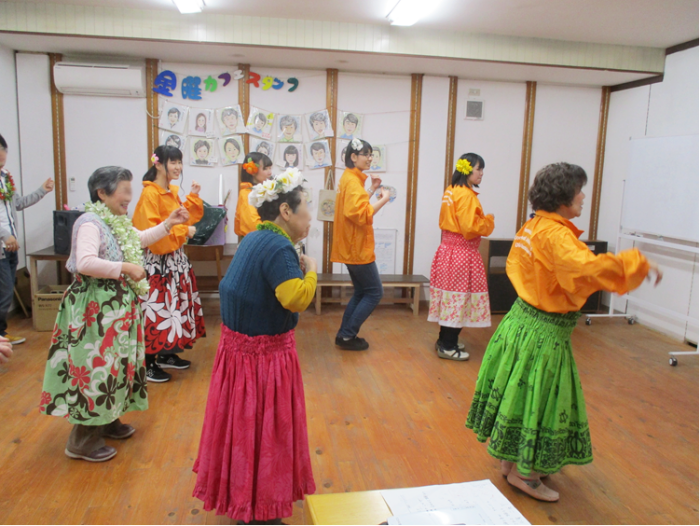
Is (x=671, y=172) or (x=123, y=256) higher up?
(x=671, y=172)

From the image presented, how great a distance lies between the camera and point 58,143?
5031 mm

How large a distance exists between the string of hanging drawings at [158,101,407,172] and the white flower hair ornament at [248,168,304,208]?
3.64 meters

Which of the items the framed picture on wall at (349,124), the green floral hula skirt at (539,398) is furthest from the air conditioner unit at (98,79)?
the green floral hula skirt at (539,398)

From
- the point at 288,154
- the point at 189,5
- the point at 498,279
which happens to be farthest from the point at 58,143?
the point at 498,279

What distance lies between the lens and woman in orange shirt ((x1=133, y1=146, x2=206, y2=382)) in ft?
10.2

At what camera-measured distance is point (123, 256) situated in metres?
2.40

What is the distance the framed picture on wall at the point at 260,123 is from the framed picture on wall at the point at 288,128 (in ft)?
0.28

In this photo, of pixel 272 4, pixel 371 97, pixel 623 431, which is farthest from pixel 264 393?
pixel 371 97

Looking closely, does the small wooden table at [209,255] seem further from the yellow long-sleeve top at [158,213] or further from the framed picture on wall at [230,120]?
the yellow long-sleeve top at [158,213]

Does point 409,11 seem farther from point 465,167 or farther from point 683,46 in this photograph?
point 683,46

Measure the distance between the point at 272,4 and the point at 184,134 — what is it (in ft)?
5.70

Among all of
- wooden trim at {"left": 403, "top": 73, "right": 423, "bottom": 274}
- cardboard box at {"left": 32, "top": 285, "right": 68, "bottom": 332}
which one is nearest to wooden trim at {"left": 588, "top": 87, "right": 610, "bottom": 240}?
wooden trim at {"left": 403, "top": 73, "right": 423, "bottom": 274}

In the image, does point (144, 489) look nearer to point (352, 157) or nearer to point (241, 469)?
point (241, 469)

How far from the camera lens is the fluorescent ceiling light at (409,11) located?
3.90 metres
